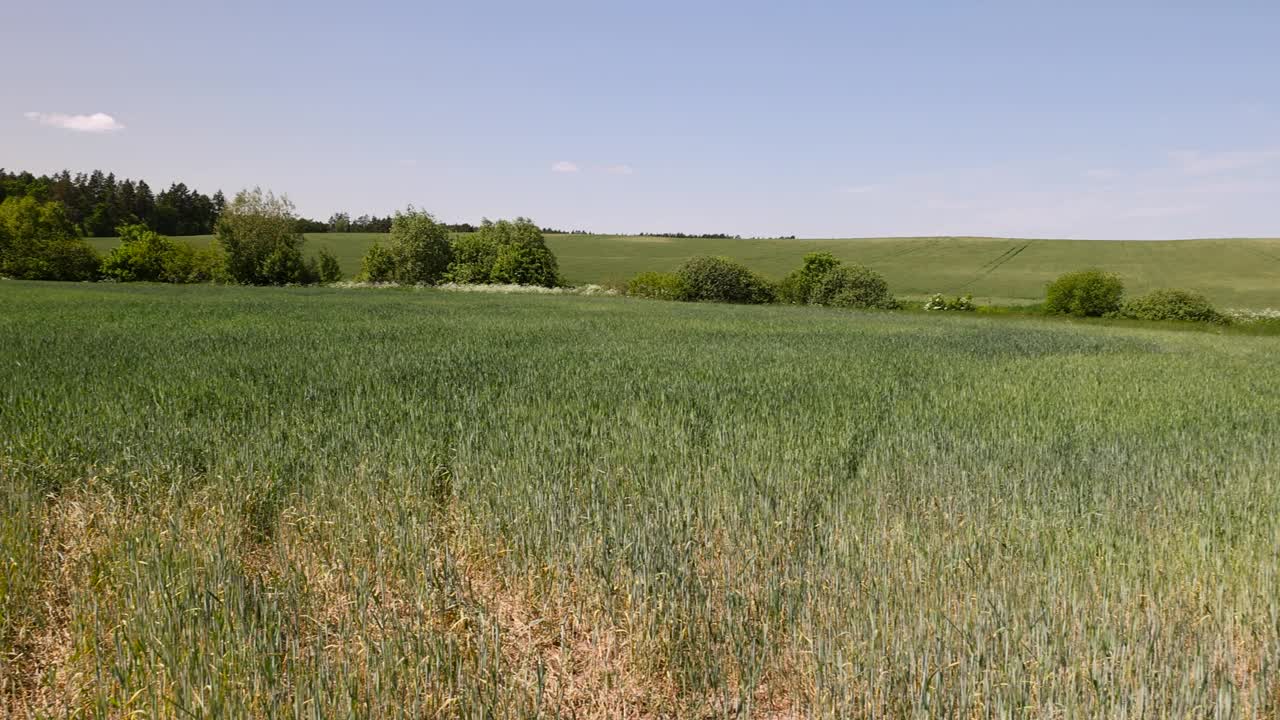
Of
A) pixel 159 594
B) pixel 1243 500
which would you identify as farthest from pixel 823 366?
pixel 159 594

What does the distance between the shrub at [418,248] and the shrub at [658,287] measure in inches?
1015

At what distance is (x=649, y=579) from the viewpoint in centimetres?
383

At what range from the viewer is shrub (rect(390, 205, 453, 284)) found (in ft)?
263

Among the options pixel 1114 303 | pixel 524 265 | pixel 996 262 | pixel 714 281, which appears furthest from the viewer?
pixel 996 262

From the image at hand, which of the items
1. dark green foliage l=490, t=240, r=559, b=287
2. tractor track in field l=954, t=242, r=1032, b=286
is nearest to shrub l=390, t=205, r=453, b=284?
dark green foliage l=490, t=240, r=559, b=287

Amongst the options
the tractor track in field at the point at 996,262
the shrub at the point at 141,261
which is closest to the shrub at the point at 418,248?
the shrub at the point at 141,261

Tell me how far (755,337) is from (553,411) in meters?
15.8

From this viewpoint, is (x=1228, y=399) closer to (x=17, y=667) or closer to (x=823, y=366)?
(x=823, y=366)

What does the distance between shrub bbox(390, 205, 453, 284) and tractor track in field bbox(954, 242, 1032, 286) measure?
192 ft

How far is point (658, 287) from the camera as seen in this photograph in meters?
68.8

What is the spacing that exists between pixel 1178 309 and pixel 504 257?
2429 inches

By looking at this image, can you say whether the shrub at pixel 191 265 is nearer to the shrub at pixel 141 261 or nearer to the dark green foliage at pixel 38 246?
the shrub at pixel 141 261

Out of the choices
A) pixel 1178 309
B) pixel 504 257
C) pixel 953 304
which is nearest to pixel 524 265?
pixel 504 257

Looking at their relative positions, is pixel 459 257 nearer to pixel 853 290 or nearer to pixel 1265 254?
pixel 853 290
